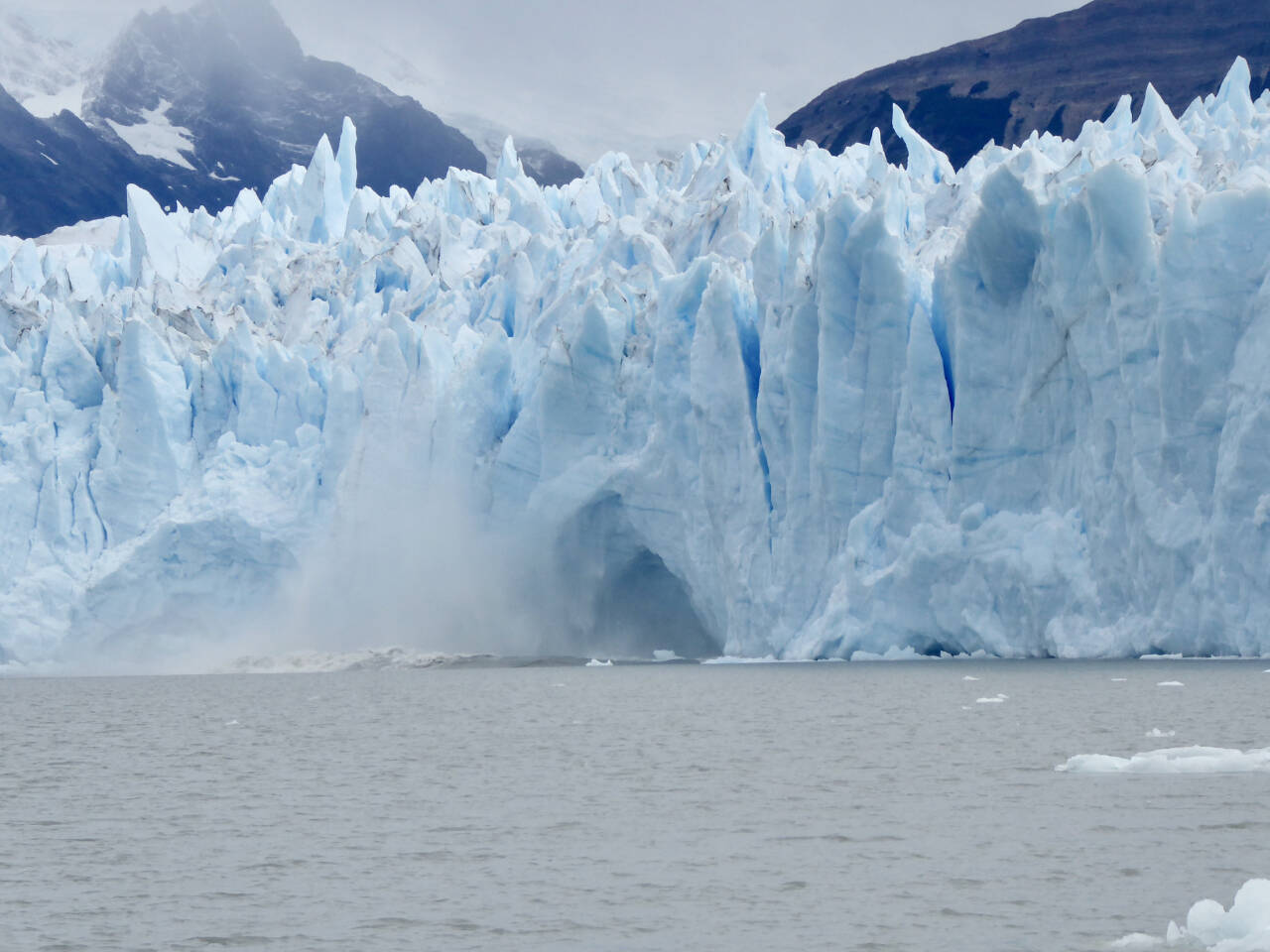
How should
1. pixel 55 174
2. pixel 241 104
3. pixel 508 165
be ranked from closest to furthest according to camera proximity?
pixel 508 165 < pixel 55 174 < pixel 241 104

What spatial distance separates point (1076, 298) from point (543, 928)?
1997cm

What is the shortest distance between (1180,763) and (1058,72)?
187 feet

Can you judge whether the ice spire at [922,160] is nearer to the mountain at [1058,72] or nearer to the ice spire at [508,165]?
the ice spire at [508,165]

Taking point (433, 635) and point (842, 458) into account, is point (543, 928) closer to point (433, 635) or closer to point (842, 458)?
point (842, 458)

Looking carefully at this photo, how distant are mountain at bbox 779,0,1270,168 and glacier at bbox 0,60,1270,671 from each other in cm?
2329

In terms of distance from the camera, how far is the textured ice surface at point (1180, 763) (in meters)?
13.6

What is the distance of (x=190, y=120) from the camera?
80.5 metres

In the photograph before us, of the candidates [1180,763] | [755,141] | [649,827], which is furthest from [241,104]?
[1180,763]

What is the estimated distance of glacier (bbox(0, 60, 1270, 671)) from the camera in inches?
1030

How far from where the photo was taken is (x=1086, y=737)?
16531 mm

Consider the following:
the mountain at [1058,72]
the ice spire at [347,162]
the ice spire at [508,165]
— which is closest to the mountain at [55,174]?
the ice spire at [347,162]

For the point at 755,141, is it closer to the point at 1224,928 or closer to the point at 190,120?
the point at 1224,928

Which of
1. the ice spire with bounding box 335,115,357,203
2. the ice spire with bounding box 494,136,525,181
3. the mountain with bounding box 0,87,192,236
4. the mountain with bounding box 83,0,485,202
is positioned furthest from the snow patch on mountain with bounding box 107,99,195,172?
the ice spire with bounding box 494,136,525,181

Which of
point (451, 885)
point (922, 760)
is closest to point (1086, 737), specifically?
point (922, 760)
